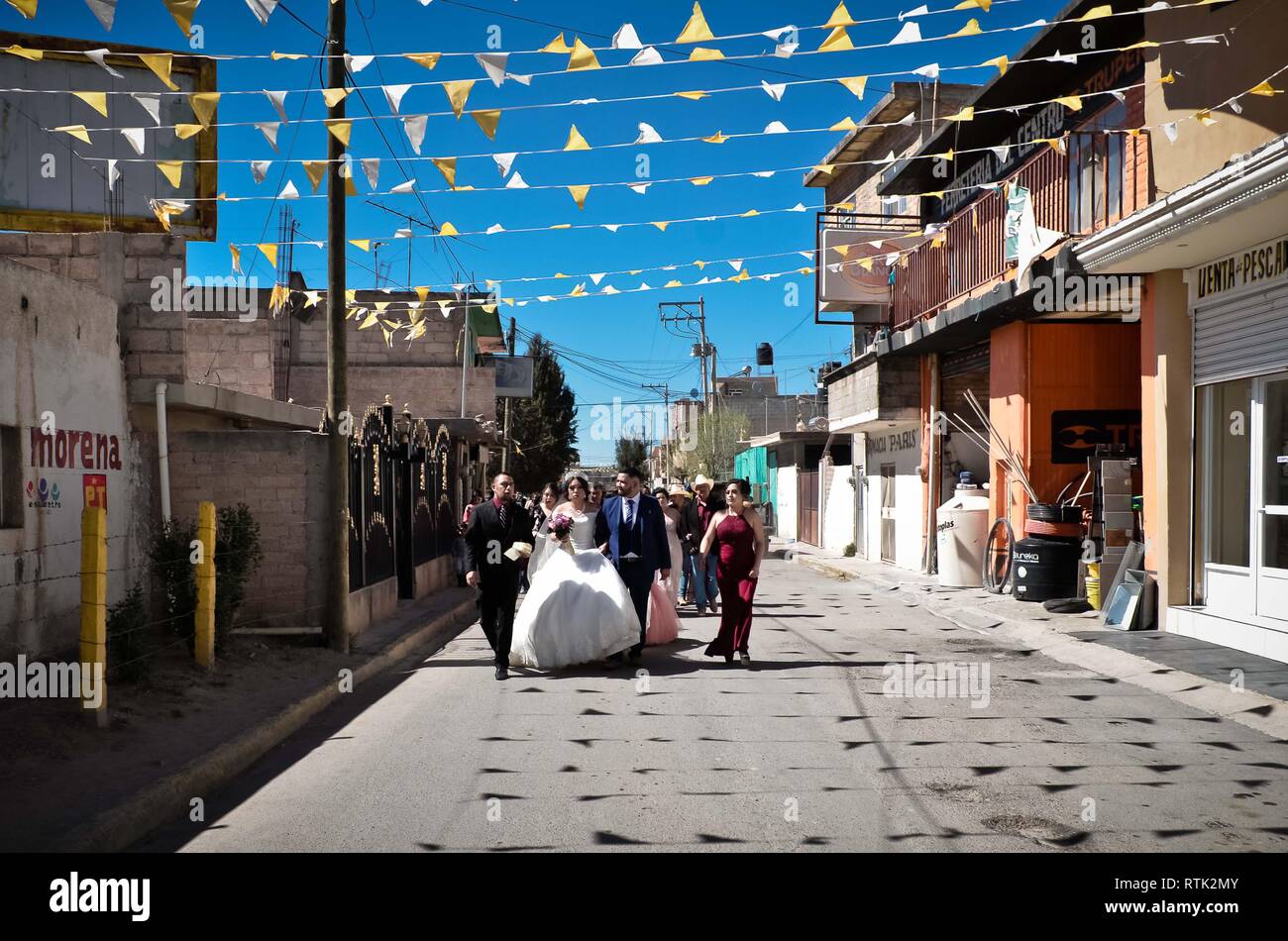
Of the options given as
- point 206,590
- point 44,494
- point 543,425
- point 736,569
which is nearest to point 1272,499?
point 736,569

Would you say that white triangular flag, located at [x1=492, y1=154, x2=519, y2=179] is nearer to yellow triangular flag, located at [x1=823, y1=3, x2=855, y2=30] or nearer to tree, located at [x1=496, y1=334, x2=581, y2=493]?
yellow triangular flag, located at [x1=823, y1=3, x2=855, y2=30]

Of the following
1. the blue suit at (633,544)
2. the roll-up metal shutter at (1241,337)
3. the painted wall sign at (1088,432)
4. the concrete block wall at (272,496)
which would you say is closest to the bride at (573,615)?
the blue suit at (633,544)

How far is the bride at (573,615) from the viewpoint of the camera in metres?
9.97

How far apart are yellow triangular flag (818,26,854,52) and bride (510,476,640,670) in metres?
4.97

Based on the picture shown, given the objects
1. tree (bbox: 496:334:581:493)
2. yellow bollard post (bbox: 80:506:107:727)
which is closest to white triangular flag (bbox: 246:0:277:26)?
yellow bollard post (bbox: 80:506:107:727)

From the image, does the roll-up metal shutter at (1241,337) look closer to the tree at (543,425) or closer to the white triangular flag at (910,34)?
the white triangular flag at (910,34)

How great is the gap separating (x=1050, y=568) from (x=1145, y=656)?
189 inches

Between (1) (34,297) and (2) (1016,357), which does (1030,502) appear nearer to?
(2) (1016,357)

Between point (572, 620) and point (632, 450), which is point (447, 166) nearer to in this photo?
point (572, 620)

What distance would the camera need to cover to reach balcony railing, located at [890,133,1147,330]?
13562mm

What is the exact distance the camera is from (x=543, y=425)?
52.4 metres
